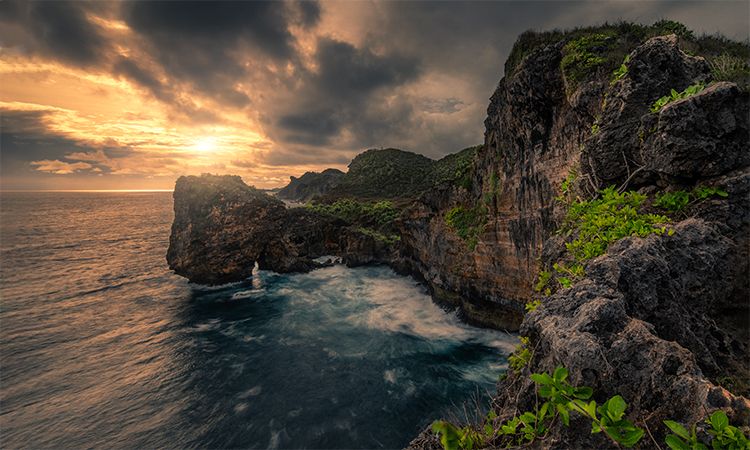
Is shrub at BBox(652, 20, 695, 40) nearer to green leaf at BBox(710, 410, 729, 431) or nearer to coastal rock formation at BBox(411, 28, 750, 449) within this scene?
coastal rock formation at BBox(411, 28, 750, 449)

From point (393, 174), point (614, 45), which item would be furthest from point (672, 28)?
point (393, 174)

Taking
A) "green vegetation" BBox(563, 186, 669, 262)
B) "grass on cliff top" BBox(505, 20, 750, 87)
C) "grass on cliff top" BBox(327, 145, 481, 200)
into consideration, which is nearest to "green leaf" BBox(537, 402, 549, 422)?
"green vegetation" BBox(563, 186, 669, 262)

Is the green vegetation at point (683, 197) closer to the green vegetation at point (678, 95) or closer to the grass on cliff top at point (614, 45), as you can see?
the green vegetation at point (678, 95)

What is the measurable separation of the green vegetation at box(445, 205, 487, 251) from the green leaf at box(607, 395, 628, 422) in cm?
2202

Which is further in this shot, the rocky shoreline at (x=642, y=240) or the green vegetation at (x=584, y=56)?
the green vegetation at (x=584, y=56)

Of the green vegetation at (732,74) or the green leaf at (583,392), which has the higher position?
the green vegetation at (732,74)

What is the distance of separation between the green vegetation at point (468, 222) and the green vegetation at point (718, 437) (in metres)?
22.1

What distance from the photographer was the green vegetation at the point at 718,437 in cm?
229

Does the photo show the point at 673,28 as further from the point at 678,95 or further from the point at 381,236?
the point at 381,236

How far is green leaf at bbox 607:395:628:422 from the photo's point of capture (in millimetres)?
2494

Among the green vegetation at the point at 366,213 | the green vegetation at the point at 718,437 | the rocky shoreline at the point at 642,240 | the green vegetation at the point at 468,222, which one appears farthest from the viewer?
the green vegetation at the point at 366,213

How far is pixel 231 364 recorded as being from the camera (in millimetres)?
22250

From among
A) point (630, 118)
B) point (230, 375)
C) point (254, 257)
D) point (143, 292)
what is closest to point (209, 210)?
point (254, 257)

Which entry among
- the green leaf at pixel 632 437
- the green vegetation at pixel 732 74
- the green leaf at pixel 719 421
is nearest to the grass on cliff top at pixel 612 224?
the green leaf at pixel 719 421
